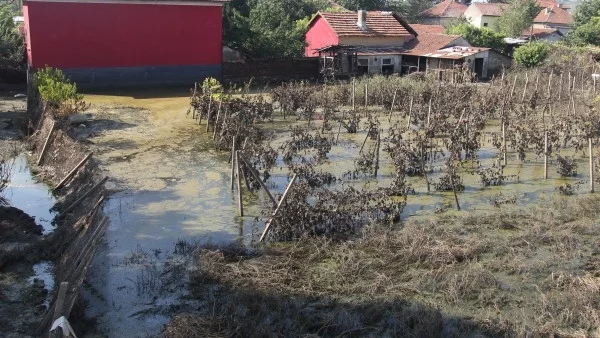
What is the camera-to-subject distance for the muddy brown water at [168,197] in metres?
7.62

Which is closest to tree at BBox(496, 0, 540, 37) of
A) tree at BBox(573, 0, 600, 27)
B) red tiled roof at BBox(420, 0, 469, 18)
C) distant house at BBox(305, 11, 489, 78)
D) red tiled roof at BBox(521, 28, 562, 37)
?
red tiled roof at BBox(521, 28, 562, 37)

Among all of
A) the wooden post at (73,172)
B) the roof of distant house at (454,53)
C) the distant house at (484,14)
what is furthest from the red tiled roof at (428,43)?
the distant house at (484,14)

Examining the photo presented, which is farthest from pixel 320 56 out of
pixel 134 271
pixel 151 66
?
pixel 134 271

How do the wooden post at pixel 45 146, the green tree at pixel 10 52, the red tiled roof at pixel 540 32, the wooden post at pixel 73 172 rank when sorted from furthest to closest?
the red tiled roof at pixel 540 32
the green tree at pixel 10 52
the wooden post at pixel 45 146
the wooden post at pixel 73 172

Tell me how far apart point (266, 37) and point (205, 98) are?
9841 millimetres

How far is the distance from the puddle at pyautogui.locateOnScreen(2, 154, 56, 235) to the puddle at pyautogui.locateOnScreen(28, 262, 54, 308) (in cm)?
128

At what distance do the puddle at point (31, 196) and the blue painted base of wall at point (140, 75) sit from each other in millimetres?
10116

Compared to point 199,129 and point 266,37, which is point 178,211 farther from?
point 266,37

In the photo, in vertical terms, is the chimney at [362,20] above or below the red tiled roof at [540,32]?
below

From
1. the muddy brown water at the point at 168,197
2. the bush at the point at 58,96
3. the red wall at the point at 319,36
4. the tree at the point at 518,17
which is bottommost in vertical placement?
the muddy brown water at the point at 168,197

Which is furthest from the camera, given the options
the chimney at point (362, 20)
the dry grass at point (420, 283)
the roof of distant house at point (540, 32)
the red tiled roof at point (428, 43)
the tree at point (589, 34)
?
the roof of distant house at point (540, 32)

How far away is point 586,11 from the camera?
40062mm

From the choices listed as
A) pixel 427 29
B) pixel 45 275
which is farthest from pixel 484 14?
pixel 45 275

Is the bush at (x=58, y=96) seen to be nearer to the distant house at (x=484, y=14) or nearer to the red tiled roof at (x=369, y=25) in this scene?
the red tiled roof at (x=369, y=25)
